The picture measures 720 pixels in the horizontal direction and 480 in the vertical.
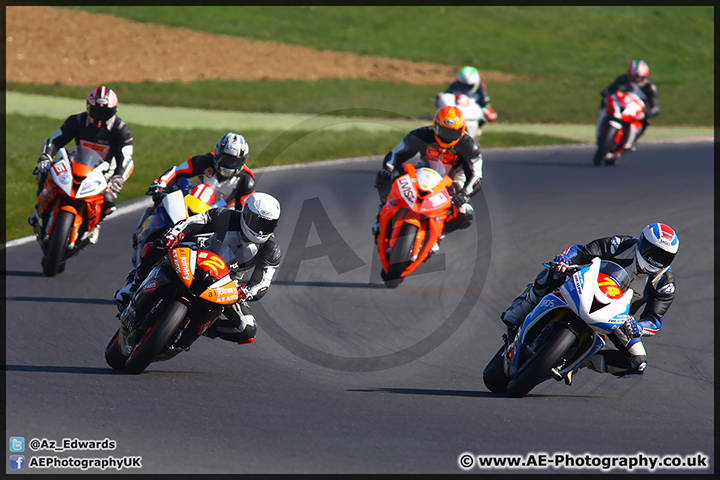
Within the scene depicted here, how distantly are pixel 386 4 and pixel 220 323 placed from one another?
41121 millimetres

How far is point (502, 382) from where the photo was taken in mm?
7594

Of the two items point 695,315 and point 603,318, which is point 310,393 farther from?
point 695,315

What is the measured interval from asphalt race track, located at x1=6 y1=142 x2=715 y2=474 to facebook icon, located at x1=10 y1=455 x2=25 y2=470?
36 mm

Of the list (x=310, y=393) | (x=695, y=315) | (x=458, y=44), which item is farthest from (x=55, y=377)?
(x=458, y=44)

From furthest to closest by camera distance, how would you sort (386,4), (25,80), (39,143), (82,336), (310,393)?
1. (386,4)
2. (25,80)
3. (39,143)
4. (82,336)
5. (310,393)

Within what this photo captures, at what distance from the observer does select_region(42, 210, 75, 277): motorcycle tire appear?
34.0 ft

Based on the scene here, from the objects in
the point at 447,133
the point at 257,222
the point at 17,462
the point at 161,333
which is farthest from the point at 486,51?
the point at 17,462

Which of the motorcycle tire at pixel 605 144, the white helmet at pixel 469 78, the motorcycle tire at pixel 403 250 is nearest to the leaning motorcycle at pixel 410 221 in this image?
the motorcycle tire at pixel 403 250

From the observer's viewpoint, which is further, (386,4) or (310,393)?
(386,4)

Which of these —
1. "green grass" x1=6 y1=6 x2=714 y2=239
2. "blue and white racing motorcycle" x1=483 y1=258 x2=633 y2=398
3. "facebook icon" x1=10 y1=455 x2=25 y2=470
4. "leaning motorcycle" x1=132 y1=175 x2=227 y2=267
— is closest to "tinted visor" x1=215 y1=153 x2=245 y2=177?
"leaning motorcycle" x1=132 y1=175 x2=227 y2=267

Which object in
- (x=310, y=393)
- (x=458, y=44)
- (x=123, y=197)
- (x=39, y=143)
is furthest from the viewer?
(x=458, y=44)

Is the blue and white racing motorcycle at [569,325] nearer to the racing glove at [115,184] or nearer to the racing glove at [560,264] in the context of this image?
the racing glove at [560,264]

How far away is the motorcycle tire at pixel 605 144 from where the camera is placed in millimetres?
19375

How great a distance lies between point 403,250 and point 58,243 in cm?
388
